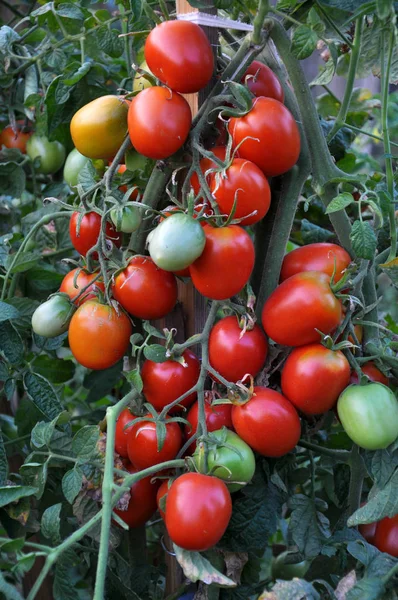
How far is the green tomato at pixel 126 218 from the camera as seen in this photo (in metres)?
0.80

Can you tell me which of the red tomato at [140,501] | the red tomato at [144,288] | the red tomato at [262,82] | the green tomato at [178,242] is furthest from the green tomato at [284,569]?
the red tomato at [262,82]

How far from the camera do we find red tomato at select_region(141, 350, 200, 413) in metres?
0.83

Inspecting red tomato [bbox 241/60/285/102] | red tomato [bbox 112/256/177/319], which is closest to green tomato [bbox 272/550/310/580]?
red tomato [bbox 112/256/177/319]

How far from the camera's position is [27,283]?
1174 millimetres

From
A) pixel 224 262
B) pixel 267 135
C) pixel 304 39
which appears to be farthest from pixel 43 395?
pixel 304 39

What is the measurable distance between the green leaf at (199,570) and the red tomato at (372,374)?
0.30 meters

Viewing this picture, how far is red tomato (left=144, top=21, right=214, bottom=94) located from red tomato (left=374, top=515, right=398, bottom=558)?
2.11ft

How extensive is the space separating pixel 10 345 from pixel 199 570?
1.50 feet

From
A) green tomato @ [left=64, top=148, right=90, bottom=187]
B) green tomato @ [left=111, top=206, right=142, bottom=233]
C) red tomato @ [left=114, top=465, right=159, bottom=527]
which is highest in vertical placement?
green tomato @ [left=111, top=206, right=142, bottom=233]

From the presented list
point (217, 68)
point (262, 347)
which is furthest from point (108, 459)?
point (217, 68)

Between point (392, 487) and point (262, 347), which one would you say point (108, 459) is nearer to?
point (262, 347)

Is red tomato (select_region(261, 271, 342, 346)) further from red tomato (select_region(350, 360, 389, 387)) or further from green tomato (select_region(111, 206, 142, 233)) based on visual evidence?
green tomato (select_region(111, 206, 142, 233))

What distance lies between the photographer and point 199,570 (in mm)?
713

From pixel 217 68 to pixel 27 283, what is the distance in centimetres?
53
